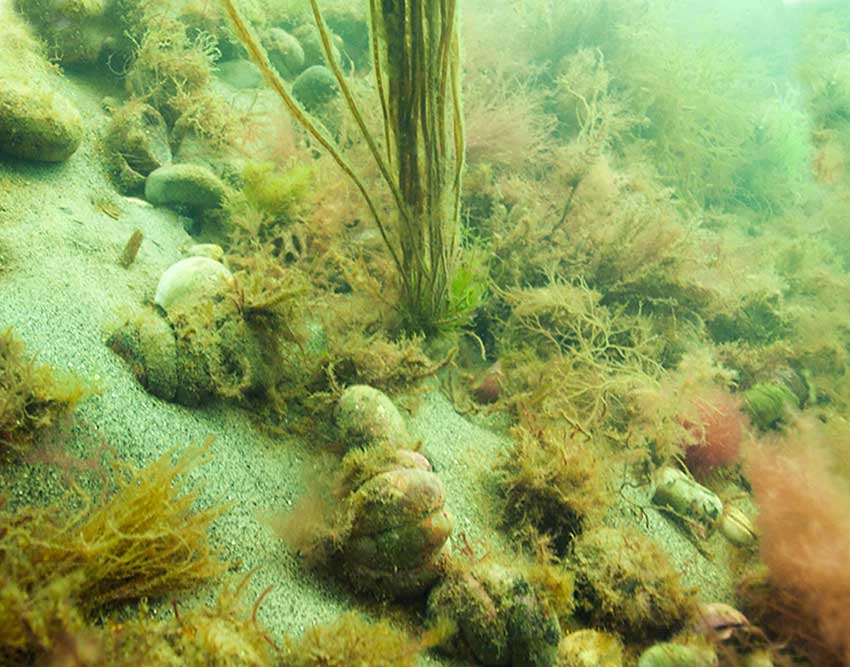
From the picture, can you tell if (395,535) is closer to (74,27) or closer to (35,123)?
(35,123)

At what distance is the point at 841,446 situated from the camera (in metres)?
4.36

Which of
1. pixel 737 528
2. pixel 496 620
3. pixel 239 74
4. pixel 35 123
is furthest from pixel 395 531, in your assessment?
pixel 239 74

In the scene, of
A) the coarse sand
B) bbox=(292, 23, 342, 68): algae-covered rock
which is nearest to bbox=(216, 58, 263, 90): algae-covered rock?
bbox=(292, 23, 342, 68): algae-covered rock

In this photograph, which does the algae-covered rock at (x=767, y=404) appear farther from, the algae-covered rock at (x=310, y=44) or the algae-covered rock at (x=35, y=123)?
the algae-covered rock at (x=310, y=44)

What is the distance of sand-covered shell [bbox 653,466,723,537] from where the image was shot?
12.0ft

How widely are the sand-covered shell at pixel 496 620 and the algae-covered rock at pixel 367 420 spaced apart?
855 millimetres

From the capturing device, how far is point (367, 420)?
9.46ft

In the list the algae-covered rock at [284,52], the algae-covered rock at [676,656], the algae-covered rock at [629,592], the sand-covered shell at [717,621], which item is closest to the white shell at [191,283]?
the algae-covered rock at [629,592]

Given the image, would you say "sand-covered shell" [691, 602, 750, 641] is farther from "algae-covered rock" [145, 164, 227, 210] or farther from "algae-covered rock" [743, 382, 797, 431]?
"algae-covered rock" [145, 164, 227, 210]

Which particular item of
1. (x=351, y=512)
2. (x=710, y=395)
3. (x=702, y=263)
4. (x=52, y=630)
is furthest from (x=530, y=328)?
(x=52, y=630)

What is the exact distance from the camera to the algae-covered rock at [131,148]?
14.0 ft

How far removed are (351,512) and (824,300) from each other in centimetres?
790

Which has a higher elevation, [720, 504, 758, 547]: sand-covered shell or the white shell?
the white shell

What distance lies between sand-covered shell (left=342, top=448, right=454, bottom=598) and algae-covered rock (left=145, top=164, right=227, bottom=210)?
3.18m
